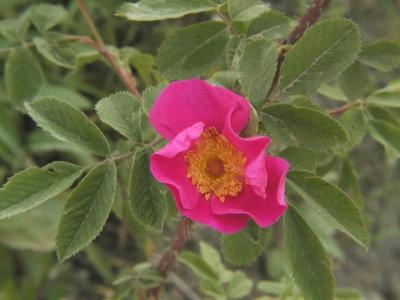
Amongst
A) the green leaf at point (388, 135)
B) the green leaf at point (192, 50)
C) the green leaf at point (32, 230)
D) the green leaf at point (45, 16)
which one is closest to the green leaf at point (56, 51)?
the green leaf at point (45, 16)

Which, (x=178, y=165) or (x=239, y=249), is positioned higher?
(x=178, y=165)

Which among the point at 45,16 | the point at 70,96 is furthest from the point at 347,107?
the point at 70,96

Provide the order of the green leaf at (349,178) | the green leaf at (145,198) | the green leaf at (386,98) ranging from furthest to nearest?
the green leaf at (349,178), the green leaf at (386,98), the green leaf at (145,198)

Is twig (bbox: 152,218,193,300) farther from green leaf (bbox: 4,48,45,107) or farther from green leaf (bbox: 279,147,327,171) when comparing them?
green leaf (bbox: 4,48,45,107)

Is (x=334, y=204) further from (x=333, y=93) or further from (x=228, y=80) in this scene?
(x=333, y=93)

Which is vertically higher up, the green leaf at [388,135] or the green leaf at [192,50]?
the green leaf at [192,50]

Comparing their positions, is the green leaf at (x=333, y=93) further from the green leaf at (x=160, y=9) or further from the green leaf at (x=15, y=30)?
the green leaf at (x=15, y=30)
